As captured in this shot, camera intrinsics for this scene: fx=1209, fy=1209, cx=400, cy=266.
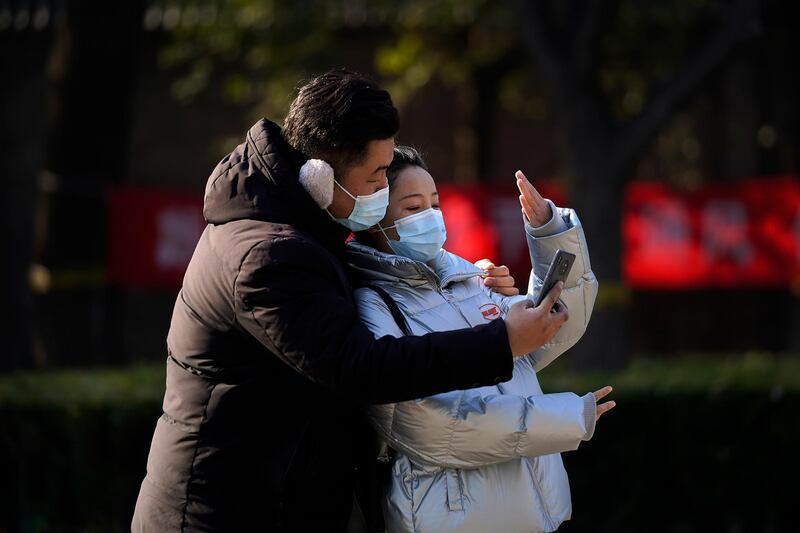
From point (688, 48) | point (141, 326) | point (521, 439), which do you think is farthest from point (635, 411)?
point (141, 326)

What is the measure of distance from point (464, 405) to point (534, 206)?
20.3 inches

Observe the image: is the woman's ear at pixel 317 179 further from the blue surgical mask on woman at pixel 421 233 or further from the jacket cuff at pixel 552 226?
the jacket cuff at pixel 552 226

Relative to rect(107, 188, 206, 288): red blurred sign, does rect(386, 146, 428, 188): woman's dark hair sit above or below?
above

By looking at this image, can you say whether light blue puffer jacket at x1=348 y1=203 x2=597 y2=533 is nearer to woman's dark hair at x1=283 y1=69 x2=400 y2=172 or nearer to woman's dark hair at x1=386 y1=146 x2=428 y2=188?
woman's dark hair at x1=386 y1=146 x2=428 y2=188

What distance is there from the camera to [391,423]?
2.79 meters

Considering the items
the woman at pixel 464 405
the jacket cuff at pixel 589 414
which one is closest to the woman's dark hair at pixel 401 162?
the woman at pixel 464 405

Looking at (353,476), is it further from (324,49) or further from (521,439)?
(324,49)

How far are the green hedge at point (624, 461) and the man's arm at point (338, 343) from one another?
129 inches

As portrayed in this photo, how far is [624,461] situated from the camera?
5.74 m

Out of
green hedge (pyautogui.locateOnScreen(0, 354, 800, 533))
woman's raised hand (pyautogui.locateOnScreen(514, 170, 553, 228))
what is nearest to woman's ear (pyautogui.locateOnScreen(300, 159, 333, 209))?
woman's raised hand (pyautogui.locateOnScreen(514, 170, 553, 228))

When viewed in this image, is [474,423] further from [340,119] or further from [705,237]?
[705,237]

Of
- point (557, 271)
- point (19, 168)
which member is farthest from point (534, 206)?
point (19, 168)

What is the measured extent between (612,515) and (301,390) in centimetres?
345

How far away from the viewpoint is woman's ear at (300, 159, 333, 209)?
273cm
